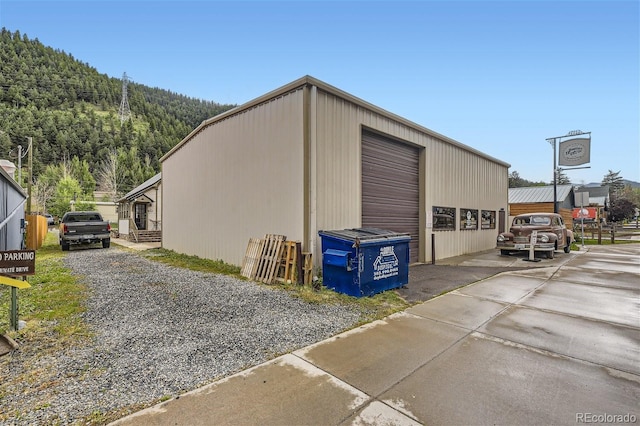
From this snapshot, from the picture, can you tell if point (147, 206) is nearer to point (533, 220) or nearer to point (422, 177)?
point (422, 177)

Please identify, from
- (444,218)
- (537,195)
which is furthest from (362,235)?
(537,195)

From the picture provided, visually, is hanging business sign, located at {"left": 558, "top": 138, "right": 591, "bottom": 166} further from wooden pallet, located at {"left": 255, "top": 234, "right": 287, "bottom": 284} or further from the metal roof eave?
wooden pallet, located at {"left": 255, "top": 234, "right": 287, "bottom": 284}

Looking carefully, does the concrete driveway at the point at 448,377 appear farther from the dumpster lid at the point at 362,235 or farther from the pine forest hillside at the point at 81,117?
the pine forest hillside at the point at 81,117

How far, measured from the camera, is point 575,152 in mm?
20547

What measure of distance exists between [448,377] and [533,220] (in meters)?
12.9

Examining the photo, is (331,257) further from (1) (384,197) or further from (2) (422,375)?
(1) (384,197)

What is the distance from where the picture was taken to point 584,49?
10.1 meters

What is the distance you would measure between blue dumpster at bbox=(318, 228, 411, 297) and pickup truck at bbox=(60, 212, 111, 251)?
511 inches

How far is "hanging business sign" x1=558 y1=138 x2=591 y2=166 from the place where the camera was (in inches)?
787

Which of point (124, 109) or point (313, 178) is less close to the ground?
point (124, 109)

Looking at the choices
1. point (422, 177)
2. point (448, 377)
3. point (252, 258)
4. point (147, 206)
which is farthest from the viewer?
point (147, 206)

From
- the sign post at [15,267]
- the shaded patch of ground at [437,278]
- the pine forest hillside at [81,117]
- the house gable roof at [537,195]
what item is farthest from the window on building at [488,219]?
the pine forest hillside at [81,117]

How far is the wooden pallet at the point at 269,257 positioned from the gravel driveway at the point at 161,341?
46cm

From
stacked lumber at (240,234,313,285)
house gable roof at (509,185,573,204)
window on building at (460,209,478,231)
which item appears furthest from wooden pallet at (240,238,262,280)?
house gable roof at (509,185,573,204)
